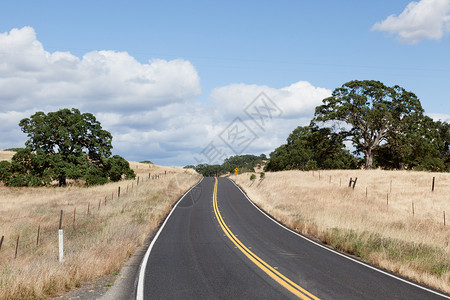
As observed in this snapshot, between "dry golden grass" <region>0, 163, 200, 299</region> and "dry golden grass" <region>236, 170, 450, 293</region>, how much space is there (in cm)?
845

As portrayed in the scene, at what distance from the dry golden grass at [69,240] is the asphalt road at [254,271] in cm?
130

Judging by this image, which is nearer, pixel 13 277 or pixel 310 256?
pixel 13 277

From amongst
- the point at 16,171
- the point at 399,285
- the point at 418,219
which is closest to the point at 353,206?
the point at 418,219

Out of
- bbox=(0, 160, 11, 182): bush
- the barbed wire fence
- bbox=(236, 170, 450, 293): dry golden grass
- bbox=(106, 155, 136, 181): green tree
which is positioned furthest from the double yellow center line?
bbox=(0, 160, 11, 182): bush

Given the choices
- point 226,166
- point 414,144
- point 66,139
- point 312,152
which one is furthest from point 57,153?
point 226,166

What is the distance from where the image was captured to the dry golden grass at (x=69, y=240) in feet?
24.8

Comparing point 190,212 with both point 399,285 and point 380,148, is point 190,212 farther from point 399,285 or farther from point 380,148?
point 380,148

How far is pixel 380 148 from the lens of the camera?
163 feet

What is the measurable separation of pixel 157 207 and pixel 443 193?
2631cm

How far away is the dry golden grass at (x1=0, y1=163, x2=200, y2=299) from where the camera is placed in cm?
757

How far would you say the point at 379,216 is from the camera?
949 inches

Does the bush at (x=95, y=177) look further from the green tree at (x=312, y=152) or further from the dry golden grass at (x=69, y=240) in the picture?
the green tree at (x=312, y=152)

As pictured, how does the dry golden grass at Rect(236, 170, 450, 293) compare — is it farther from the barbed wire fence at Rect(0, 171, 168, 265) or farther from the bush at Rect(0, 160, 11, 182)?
the bush at Rect(0, 160, 11, 182)

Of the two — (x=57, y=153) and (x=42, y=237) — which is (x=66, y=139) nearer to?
(x=57, y=153)
